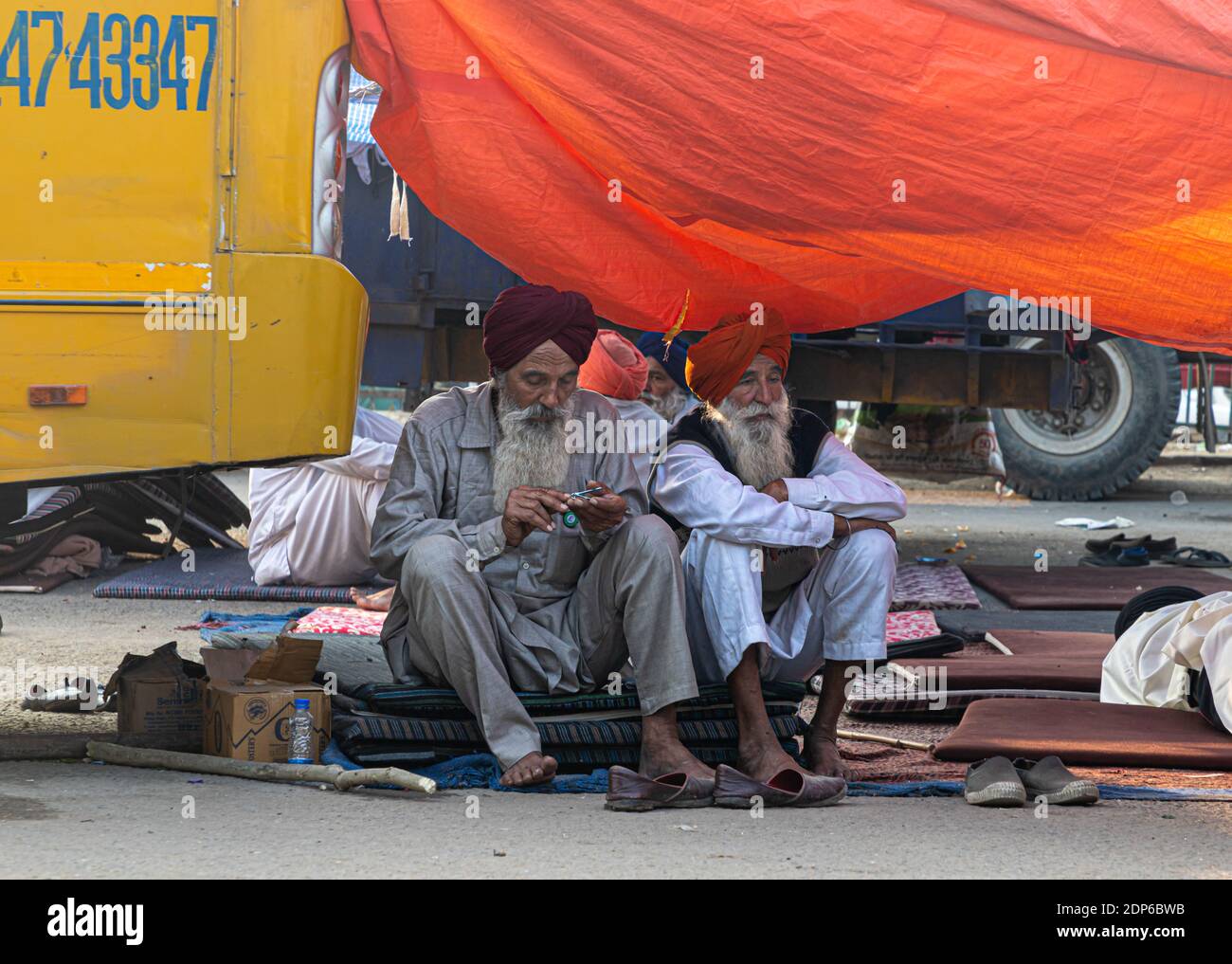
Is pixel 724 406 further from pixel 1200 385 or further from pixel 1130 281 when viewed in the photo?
pixel 1200 385

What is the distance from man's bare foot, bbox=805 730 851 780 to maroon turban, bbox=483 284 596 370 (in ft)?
3.98

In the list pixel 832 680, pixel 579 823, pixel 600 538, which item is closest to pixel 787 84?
pixel 600 538

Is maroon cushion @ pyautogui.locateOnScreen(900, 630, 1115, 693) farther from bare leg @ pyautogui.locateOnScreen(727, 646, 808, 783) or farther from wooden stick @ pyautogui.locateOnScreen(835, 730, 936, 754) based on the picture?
bare leg @ pyautogui.locateOnScreen(727, 646, 808, 783)

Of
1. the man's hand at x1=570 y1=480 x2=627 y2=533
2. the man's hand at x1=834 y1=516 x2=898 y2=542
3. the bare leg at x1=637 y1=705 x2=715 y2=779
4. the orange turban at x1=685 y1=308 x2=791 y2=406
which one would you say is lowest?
the bare leg at x1=637 y1=705 x2=715 y2=779

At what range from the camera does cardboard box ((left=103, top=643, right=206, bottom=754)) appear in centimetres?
396

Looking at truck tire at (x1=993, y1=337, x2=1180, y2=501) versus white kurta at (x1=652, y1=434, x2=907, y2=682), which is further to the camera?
truck tire at (x1=993, y1=337, x2=1180, y2=501)

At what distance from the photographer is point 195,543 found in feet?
28.0

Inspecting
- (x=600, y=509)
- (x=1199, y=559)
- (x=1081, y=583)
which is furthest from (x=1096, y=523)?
(x=600, y=509)

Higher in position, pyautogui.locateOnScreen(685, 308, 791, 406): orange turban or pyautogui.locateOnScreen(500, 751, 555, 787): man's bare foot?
pyautogui.locateOnScreen(685, 308, 791, 406): orange turban

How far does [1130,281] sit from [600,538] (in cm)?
164

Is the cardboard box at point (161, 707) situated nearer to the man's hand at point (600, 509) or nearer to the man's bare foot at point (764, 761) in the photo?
the man's hand at point (600, 509)

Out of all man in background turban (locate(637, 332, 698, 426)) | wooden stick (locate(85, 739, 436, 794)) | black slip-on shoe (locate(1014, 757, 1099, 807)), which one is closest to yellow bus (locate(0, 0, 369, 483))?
wooden stick (locate(85, 739, 436, 794))

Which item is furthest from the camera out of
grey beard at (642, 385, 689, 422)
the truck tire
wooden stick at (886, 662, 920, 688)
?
the truck tire

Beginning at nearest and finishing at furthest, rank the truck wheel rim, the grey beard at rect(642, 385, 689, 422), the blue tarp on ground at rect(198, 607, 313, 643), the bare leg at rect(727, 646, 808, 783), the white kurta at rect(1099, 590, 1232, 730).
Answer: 1. the bare leg at rect(727, 646, 808, 783)
2. the white kurta at rect(1099, 590, 1232, 730)
3. the blue tarp on ground at rect(198, 607, 313, 643)
4. the grey beard at rect(642, 385, 689, 422)
5. the truck wheel rim
